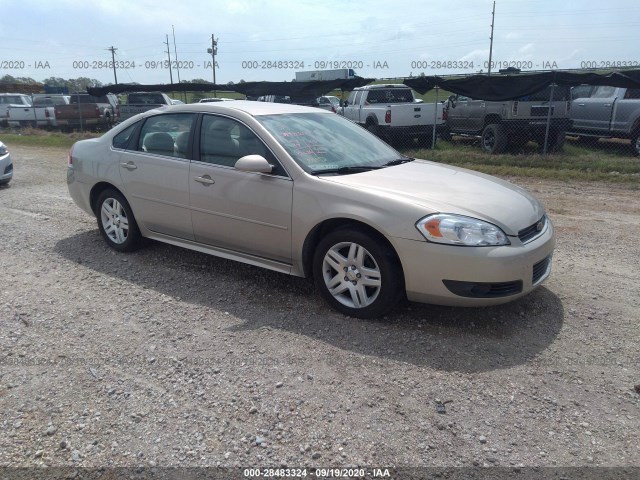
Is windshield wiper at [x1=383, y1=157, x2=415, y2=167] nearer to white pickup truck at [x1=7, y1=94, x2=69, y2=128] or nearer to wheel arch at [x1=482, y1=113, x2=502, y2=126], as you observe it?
wheel arch at [x1=482, y1=113, x2=502, y2=126]

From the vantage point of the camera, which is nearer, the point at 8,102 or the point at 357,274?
the point at 357,274

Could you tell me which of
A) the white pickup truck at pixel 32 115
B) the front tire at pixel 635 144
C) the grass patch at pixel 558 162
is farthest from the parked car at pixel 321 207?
the white pickup truck at pixel 32 115

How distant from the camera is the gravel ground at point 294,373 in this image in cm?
279

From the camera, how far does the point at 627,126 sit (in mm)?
12883

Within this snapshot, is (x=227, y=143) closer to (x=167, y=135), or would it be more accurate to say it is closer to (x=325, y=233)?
(x=167, y=135)

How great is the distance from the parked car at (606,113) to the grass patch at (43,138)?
1533cm

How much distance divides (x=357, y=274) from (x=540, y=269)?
136cm

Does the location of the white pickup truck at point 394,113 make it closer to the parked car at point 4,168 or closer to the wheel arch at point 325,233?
the parked car at point 4,168

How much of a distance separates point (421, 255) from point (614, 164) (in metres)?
9.40

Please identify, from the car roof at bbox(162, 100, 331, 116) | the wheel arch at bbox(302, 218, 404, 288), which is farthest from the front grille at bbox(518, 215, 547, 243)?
the car roof at bbox(162, 100, 331, 116)

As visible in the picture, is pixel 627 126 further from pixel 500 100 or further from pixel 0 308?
pixel 0 308

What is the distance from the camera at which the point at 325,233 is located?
4316 mm

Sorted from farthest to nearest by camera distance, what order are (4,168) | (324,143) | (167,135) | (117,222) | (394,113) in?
(394,113) < (4,168) < (117,222) < (167,135) < (324,143)

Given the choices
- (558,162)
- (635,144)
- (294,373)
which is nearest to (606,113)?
(635,144)
